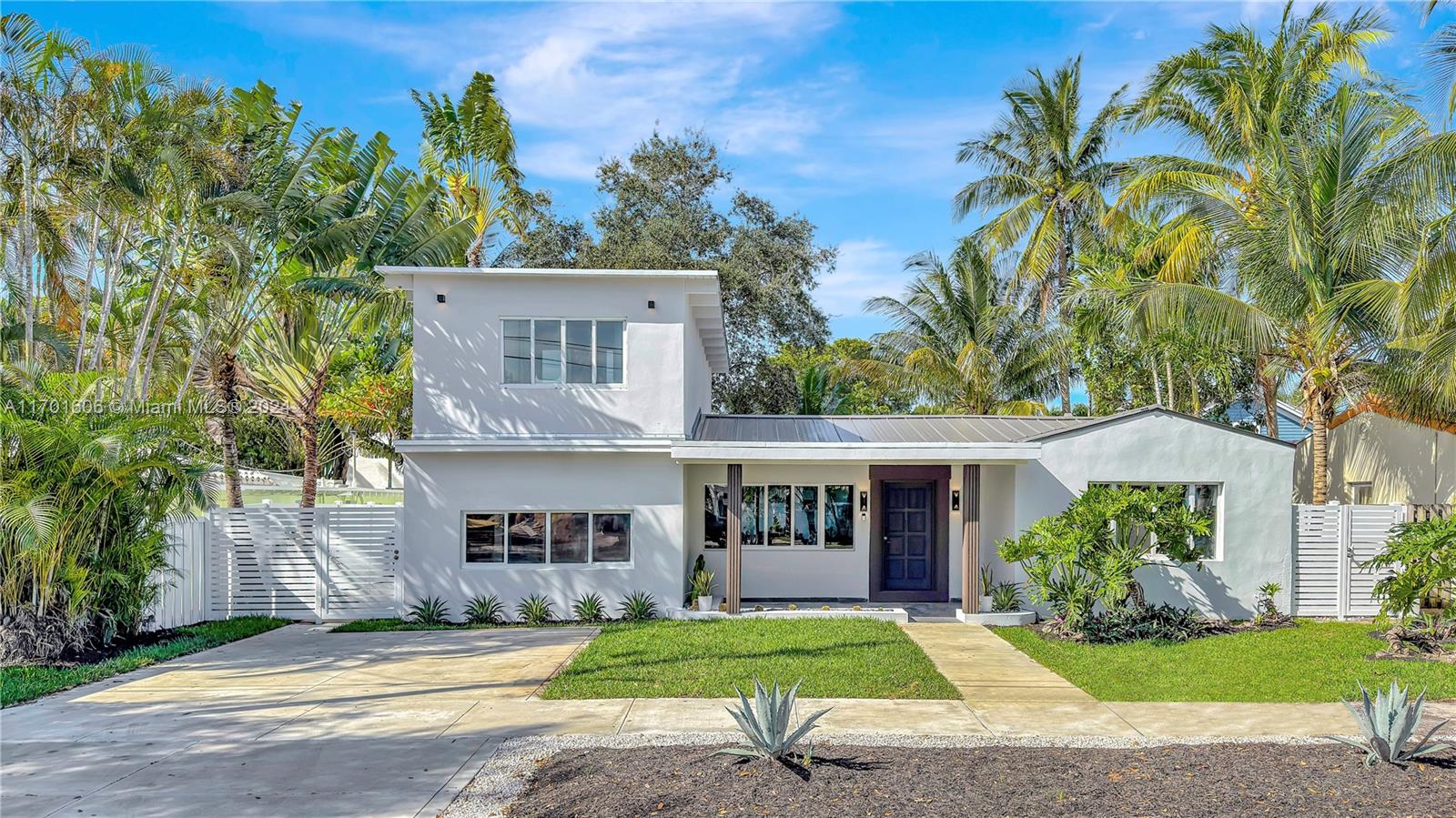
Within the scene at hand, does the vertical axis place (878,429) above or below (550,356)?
below

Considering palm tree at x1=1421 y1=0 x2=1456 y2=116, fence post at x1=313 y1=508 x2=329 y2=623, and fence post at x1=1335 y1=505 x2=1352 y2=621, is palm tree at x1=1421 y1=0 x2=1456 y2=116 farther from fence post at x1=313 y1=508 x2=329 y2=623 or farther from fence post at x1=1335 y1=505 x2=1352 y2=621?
fence post at x1=313 y1=508 x2=329 y2=623

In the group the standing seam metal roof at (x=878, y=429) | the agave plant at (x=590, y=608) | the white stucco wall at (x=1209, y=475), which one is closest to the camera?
the agave plant at (x=590, y=608)

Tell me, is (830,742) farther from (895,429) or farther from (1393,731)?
(895,429)

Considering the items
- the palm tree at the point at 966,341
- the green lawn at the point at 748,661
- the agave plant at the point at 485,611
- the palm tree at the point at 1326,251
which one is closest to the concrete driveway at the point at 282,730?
the green lawn at the point at 748,661

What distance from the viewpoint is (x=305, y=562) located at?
45.0 feet

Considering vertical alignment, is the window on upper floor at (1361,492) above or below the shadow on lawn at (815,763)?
above

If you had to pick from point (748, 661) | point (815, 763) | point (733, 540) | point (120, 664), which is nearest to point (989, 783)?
point (815, 763)

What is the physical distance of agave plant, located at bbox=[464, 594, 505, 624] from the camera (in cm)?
1338

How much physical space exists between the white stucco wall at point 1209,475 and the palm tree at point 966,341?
1126cm

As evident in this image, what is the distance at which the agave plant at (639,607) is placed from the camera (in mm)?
13477

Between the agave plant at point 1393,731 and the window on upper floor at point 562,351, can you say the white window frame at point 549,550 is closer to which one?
the window on upper floor at point 562,351

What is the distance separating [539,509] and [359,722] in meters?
5.86

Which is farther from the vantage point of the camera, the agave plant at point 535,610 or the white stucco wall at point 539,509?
the white stucco wall at point 539,509

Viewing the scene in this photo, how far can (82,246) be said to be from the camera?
1409cm
